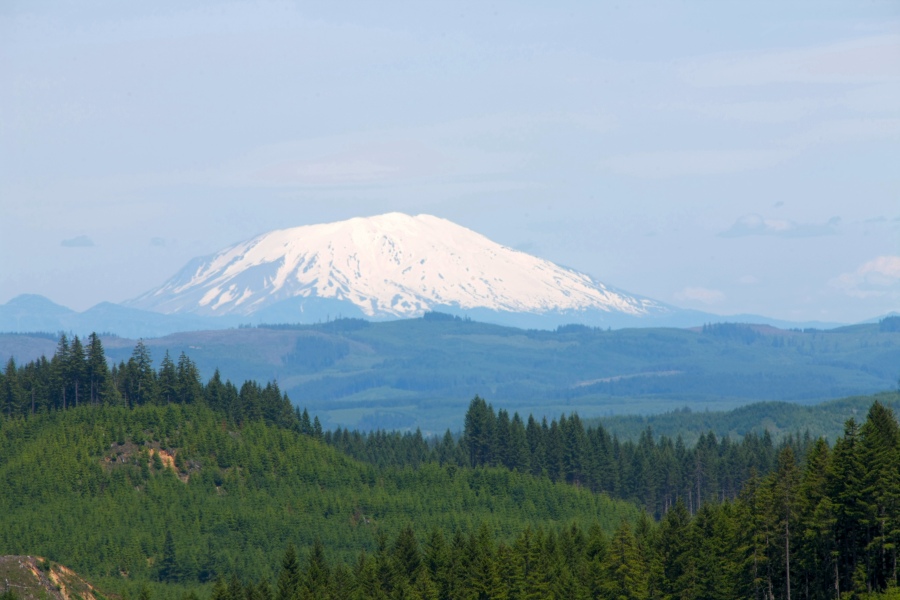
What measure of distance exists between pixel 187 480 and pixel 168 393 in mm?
24567

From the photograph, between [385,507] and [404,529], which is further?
[385,507]

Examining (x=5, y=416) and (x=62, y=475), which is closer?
(x=62, y=475)

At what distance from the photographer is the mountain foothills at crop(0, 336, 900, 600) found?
87812mm

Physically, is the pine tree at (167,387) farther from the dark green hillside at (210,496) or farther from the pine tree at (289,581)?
the pine tree at (289,581)

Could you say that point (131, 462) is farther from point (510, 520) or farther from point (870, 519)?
point (870, 519)

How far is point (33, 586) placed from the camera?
97.2m

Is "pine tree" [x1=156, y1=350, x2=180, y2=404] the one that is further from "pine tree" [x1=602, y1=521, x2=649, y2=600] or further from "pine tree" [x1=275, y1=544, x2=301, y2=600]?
"pine tree" [x1=602, y1=521, x2=649, y2=600]

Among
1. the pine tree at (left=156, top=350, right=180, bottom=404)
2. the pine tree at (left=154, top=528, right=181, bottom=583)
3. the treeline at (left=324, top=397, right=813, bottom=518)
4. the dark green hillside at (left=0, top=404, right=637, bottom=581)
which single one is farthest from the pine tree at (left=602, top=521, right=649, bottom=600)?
the pine tree at (left=156, top=350, right=180, bottom=404)

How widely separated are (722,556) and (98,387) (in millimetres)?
111261

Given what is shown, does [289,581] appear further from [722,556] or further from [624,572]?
[722,556]

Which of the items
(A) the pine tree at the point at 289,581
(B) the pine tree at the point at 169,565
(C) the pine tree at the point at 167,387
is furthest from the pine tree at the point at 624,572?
(C) the pine tree at the point at 167,387

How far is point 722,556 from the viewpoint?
93188 millimetres

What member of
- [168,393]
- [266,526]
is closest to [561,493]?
[266,526]

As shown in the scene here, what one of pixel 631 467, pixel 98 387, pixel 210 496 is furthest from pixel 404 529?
pixel 631 467
